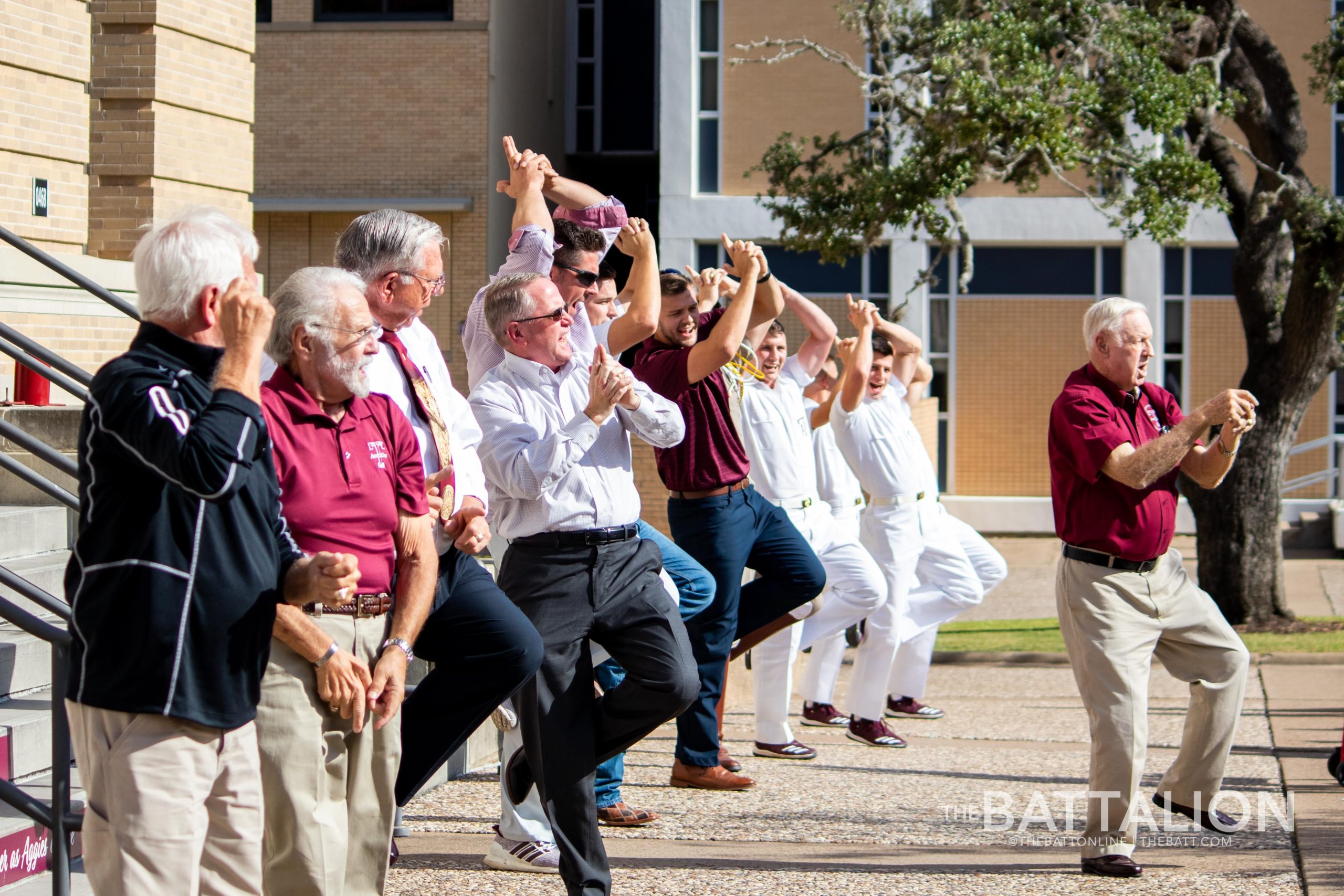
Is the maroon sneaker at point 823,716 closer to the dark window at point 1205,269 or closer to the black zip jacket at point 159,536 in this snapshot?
the black zip jacket at point 159,536

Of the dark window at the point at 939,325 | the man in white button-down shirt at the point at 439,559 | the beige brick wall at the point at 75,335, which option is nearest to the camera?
the man in white button-down shirt at the point at 439,559

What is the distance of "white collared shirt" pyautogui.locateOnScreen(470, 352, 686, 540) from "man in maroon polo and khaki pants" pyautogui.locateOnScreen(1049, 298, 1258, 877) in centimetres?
153

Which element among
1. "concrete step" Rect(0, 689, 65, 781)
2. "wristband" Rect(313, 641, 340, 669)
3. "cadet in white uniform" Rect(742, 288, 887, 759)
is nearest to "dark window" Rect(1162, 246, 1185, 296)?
"cadet in white uniform" Rect(742, 288, 887, 759)

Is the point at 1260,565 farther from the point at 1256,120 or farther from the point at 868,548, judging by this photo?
the point at 868,548

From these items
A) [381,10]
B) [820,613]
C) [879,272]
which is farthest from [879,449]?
[381,10]

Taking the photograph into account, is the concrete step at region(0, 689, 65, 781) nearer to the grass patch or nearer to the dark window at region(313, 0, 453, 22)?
the grass patch

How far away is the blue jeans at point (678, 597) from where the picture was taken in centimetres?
620

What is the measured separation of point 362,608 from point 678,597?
231cm

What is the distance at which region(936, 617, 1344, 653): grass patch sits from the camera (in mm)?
12500

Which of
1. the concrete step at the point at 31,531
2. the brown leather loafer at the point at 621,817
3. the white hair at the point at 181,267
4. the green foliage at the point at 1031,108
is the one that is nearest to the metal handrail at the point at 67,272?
the concrete step at the point at 31,531

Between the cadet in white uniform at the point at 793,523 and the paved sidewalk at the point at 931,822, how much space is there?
283 millimetres

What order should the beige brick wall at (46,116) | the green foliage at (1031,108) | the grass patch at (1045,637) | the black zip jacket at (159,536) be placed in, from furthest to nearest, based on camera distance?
the grass patch at (1045,637)
the green foliage at (1031,108)
the beige brick wall at (46,116)
the black zip jacket at (159,536)

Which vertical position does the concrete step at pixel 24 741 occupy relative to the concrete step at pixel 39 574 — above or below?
below

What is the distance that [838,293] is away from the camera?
2486 cm
